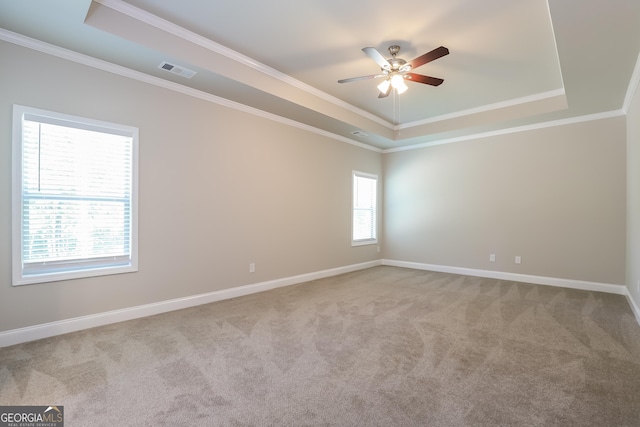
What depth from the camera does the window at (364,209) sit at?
6328 millimetres

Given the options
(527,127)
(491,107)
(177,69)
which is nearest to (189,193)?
(177,69)

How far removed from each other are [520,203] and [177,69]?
18.3 ft

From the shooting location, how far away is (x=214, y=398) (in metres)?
1.91

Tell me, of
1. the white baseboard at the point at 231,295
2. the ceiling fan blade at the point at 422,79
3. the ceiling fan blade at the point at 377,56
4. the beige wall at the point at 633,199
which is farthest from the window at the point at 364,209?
the beige wall at the point at 633,199

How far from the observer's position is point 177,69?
3223 mm

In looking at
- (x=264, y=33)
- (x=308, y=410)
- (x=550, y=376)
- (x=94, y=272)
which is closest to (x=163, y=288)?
(x=94, y=272)

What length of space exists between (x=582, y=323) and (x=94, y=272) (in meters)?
5.16

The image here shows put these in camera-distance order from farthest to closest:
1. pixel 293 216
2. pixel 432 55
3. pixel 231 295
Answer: pixel 293 216
pixel 231 295
pixel 432 55

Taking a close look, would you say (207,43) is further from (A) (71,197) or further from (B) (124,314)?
(B) (124,314)

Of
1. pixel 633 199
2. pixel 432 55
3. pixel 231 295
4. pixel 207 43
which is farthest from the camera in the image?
pixel 231 295

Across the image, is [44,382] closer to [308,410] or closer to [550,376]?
[308,410]

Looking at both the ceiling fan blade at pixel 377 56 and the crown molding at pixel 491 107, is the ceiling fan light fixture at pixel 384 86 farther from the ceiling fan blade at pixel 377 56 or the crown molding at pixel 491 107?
the crown molding at pixel 491 107

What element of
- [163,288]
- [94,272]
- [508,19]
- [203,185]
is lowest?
[163,288]

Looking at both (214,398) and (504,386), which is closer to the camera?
(214,398)
